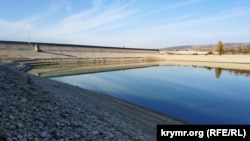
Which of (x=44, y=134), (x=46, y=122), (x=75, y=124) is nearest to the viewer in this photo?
(x=44, y=134)

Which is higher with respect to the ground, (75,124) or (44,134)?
(44,134)

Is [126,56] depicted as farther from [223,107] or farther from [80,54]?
[223,107]

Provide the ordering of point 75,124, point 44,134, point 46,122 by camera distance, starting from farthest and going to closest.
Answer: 1. point 75,124
2. point 46,122
3. point 44,134

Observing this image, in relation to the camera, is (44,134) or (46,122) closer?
(44,134)

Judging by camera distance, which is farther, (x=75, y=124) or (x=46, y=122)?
(x=75, y=124)

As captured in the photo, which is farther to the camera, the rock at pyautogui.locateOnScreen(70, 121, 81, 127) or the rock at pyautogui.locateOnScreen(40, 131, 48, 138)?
the rock at pyautogui.locateOnScreen(70, 121, 81, 127)

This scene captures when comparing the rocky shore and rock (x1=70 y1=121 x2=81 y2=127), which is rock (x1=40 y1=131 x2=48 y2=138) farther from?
rock (x1=70 y1=121 x2=81 y2=127)

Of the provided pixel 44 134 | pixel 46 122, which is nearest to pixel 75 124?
pixel 46 122

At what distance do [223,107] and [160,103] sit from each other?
4.96 meters

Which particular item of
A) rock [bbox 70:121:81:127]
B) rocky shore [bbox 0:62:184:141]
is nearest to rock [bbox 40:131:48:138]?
rocky shore [bbox 0:62:184:141]

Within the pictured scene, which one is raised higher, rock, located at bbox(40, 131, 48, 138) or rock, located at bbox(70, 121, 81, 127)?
rock, located at bbox(40, 131, 48, 138)

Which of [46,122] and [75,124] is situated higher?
[46,122]

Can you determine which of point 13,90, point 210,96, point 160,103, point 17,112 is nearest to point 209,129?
point 17,112

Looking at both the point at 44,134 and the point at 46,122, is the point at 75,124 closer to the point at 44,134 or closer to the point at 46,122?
the point at 46,122
